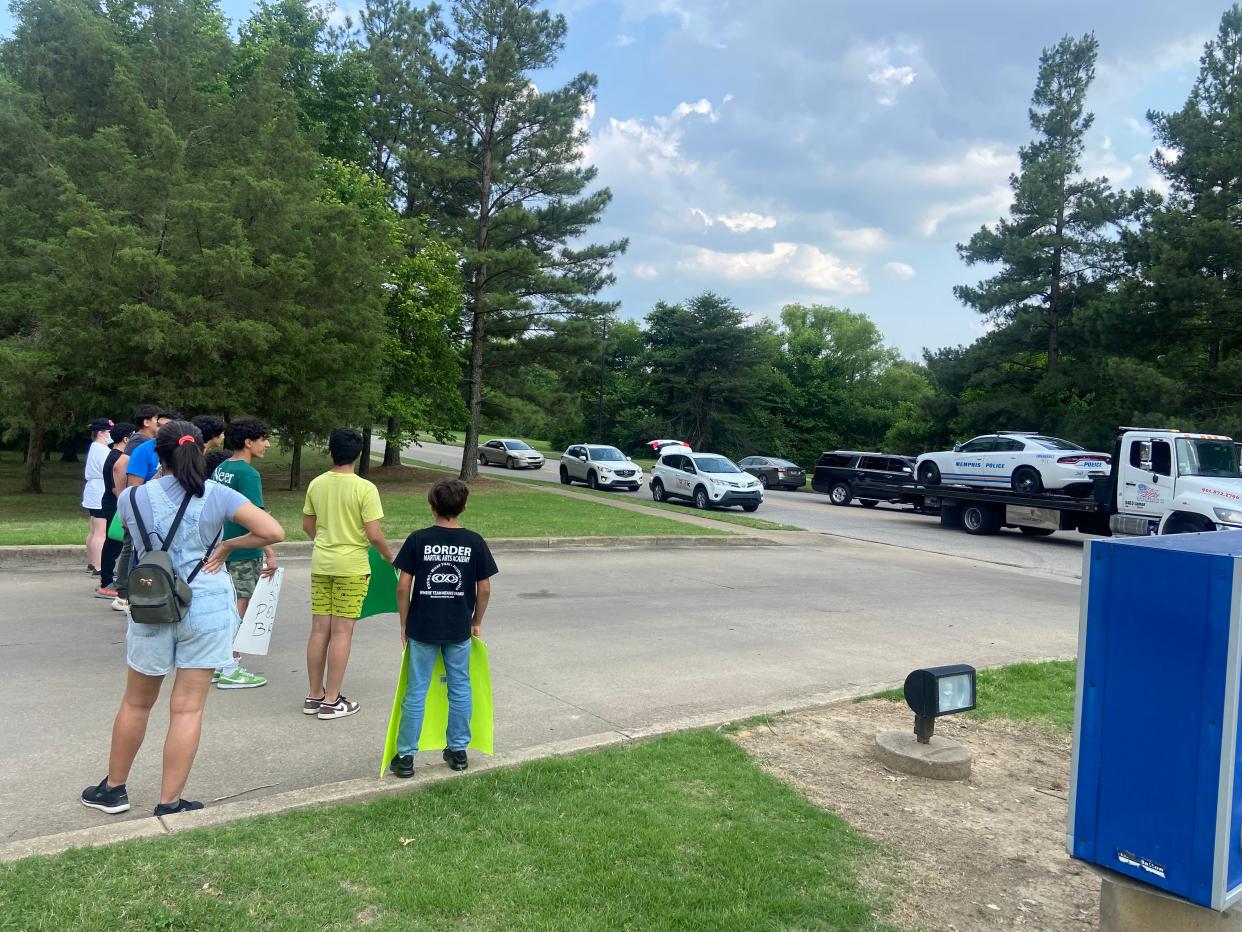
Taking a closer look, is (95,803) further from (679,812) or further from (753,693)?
(753,693)

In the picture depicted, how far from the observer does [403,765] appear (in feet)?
15.0

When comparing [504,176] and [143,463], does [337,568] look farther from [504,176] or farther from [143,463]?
[504,176]

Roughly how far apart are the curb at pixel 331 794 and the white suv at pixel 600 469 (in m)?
25.8

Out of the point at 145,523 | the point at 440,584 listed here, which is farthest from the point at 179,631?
the point at 440,584

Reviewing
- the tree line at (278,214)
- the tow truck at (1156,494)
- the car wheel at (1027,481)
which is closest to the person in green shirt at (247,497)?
the tree line at (278,214)

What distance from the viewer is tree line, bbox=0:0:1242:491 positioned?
17.1 metres

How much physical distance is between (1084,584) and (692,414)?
61.2 metres

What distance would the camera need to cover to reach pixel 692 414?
64062 mm

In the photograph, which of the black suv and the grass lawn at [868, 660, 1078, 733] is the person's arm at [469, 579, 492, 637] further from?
the black suv

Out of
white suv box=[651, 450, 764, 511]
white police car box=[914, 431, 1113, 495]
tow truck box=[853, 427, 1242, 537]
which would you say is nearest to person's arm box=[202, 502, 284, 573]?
tow truck box=[853, 427, 1242, 537]

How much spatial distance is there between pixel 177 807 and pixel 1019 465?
19.7 m

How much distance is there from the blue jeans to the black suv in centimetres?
2566

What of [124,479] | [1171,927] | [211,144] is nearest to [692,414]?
[211,144]

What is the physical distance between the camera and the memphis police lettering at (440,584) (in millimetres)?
4617
